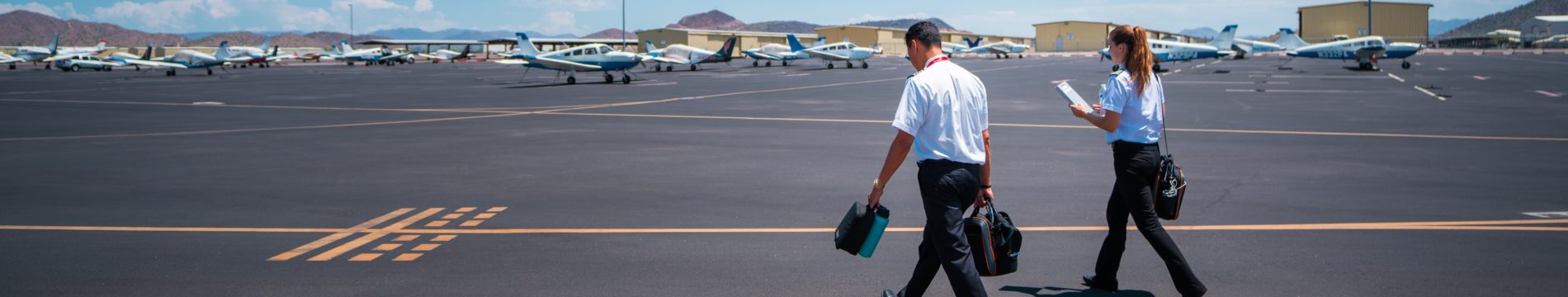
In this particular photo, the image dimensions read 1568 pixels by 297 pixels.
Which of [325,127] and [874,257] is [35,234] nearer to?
[874,257]

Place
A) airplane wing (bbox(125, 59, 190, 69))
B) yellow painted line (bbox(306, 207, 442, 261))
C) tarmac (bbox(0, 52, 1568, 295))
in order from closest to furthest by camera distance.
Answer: tarmac (bbox(0, 52, 1568, 295))
yellow painted line (bbox(306, 207, 442, 261))
airplane wing (bbox(125, 59, 190, 69))

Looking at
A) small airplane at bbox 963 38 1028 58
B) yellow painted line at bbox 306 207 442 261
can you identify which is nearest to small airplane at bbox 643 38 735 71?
small airplane at bbox 963 38 1028 58

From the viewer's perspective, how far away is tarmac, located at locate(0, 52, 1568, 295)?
237 inches

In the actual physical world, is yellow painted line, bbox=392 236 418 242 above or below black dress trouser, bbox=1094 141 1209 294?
below

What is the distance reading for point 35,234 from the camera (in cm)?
764

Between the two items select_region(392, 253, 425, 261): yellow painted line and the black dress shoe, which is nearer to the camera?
the black dress shoe

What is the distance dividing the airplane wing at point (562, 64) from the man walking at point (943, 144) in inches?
1353

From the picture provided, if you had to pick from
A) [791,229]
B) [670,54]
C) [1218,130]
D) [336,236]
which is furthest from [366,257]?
[670,54]

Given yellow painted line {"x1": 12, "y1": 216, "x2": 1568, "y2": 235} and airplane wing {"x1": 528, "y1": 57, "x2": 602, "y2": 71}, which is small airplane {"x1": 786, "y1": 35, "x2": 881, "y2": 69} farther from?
yellow painted line {"x1": 12, "y1": 216, "x2": 1568, "y2": 235}

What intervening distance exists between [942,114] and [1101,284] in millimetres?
1817

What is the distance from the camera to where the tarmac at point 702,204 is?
19.7 feet

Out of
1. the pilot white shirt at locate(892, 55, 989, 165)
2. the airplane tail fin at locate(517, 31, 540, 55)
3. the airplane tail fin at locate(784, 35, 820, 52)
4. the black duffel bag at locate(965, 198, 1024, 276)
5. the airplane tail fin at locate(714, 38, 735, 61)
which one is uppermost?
the airplane tail fin at locate(784, 35, 820, 52)

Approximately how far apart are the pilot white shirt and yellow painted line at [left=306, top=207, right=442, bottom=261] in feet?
13.6

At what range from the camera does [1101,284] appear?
5.66 m
